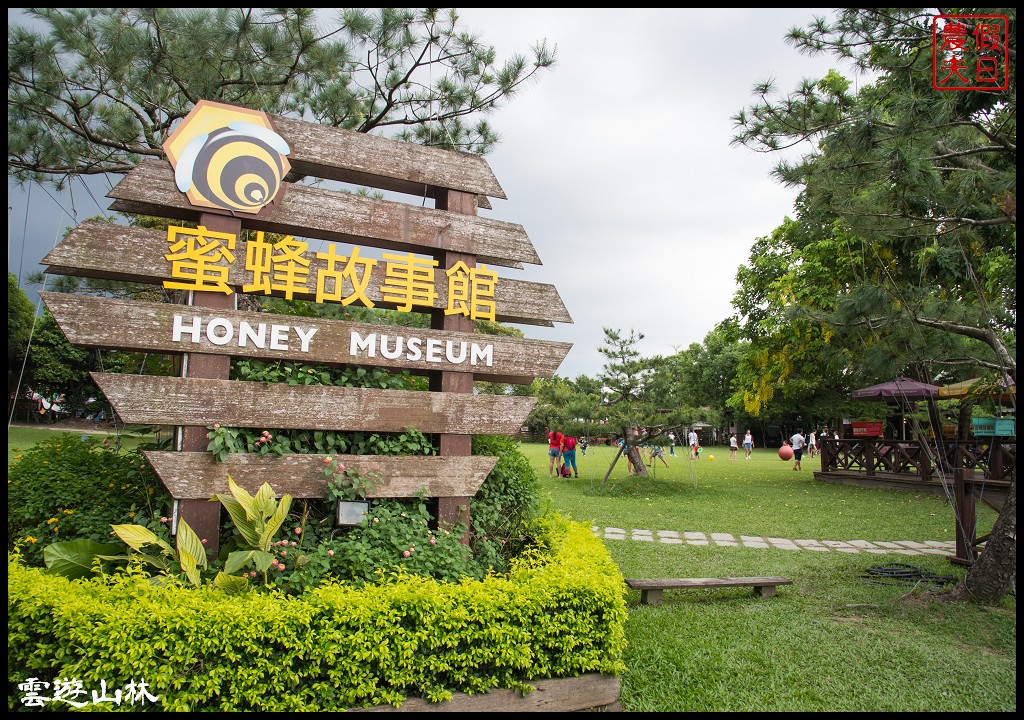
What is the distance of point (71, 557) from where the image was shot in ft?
12.0

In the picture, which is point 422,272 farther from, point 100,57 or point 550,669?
point 100,57

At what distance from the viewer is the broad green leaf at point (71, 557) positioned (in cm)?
361

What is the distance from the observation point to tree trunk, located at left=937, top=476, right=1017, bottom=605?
5168 mm

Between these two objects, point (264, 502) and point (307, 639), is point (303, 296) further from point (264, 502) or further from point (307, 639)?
point (307, 639)

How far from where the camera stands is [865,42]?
15.5 feet

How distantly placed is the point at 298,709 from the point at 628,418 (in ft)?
37.1

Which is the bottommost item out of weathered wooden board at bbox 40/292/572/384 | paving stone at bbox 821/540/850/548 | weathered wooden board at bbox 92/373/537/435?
paving stone at bbox 821/540/850/548

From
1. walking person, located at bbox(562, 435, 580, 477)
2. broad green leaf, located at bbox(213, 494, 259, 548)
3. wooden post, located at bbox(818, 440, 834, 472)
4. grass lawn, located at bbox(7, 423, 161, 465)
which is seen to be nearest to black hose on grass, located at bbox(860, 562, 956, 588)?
broad green leaf, located at bbox(213, 494, 259, 548)

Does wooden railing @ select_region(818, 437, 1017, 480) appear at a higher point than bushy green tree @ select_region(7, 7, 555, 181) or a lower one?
lower

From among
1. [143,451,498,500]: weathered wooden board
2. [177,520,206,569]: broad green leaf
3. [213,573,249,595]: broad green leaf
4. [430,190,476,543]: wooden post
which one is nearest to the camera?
[213,573,249,595]: broad green leaf

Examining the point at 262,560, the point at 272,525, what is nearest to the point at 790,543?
the point at 272,525

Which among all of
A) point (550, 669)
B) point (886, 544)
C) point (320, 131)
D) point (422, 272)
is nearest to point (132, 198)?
point (320, 131)

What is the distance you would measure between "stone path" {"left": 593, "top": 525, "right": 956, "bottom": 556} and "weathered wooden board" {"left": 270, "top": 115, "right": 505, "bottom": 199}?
537cm

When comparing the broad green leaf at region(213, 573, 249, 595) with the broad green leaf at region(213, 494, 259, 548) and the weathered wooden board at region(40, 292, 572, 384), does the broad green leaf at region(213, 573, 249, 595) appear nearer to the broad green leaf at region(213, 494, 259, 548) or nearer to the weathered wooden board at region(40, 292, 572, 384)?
the broad green leaf at region(213, 494, 259, 548)
